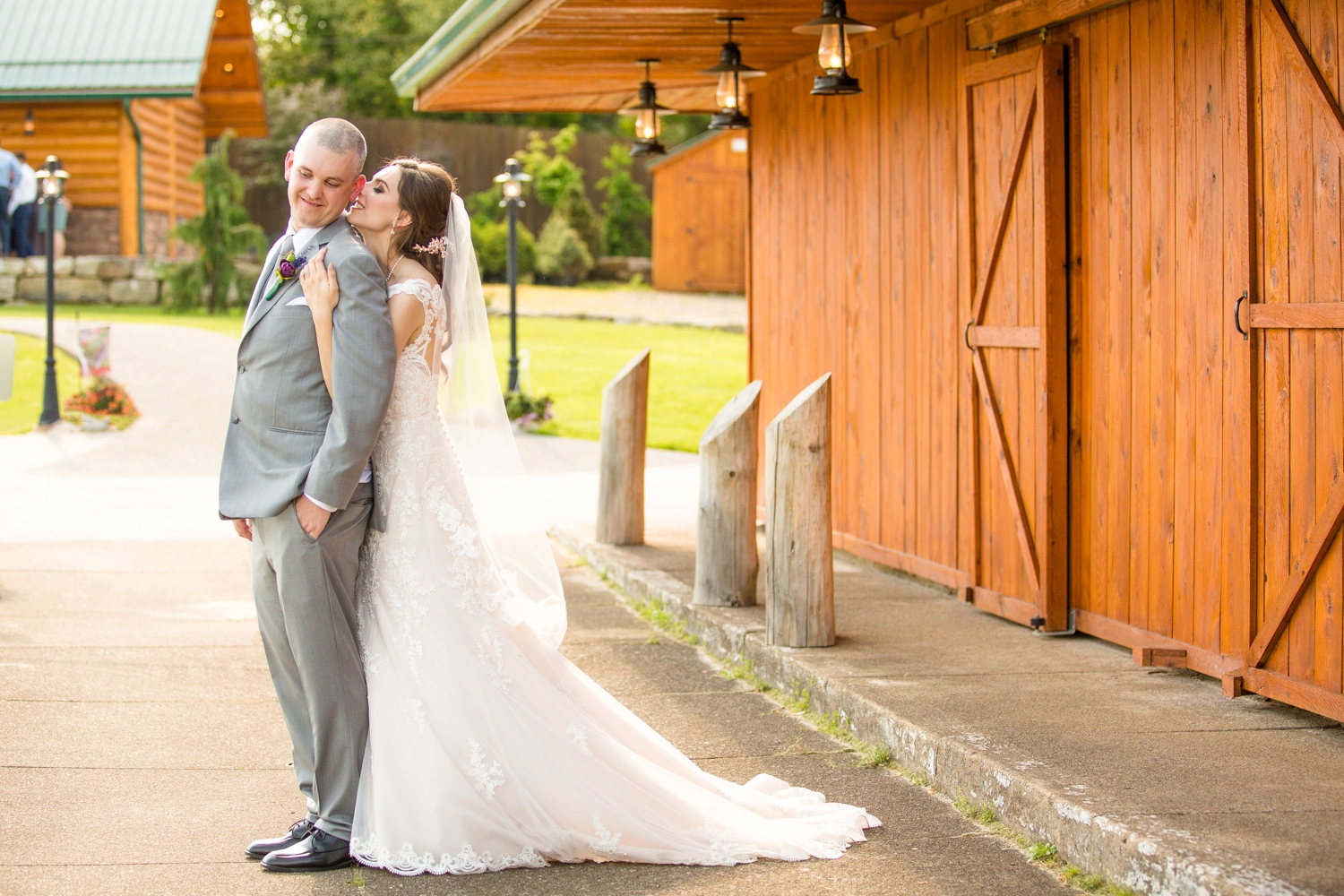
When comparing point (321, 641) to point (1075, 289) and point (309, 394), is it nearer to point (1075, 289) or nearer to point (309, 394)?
point (309, 394)

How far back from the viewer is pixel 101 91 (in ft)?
70.5

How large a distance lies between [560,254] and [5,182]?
12.0 metres

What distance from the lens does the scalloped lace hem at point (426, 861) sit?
11.9 feet

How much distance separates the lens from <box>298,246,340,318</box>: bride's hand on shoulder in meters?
3.68

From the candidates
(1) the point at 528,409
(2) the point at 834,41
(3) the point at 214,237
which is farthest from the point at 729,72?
(3) the point at 214,237

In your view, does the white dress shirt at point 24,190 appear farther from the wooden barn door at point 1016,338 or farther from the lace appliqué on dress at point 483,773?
the lace appliqué on dress at point 483,773

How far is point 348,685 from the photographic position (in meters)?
3.75

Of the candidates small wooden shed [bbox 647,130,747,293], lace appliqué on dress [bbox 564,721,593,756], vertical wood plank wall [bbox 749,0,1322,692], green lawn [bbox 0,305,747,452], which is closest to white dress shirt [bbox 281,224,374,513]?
lace appliqué on dress [bbox 564,721,593,756]

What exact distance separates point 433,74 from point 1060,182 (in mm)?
4709

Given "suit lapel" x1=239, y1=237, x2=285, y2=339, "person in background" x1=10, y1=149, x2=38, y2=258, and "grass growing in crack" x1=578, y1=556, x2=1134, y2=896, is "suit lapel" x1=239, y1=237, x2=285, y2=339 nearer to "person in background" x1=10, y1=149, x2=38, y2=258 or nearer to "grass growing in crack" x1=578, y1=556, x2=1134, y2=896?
"grass growing in crack" x1=578, y1=556, x2=1134, y2=896

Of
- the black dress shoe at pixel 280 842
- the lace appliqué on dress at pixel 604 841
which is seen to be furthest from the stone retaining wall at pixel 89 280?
the lace appliqué on dress at pixel 604 841

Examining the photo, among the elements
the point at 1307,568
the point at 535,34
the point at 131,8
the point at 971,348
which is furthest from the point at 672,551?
the point at 131,8

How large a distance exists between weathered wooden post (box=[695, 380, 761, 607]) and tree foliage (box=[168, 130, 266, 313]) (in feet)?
54.7

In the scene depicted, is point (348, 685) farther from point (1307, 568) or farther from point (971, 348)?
point (971, 348)
